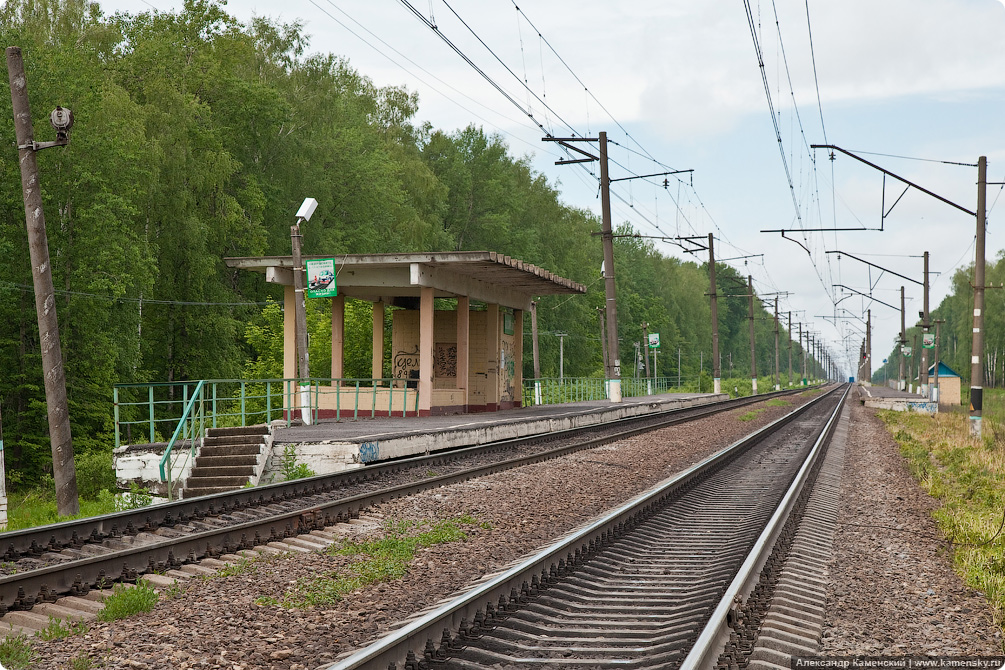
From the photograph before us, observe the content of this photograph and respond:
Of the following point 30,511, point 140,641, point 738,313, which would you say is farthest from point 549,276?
point 738,313

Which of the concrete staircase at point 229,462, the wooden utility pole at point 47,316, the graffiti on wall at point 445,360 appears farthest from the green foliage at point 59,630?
the graffiti on wall at point 445,360

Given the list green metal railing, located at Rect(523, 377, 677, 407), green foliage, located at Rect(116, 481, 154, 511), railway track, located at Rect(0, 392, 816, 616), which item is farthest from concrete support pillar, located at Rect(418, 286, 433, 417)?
green metal railing, located at Rect(523, 377, 677, 407)

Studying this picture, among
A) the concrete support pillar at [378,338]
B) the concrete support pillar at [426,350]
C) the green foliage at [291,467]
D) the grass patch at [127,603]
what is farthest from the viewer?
the concrete support pillar at [378,338]

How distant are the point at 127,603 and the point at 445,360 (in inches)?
901

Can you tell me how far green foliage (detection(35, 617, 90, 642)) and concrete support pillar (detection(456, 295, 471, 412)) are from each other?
68.3 ft

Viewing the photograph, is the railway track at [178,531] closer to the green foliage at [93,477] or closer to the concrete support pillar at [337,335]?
the concrete support pillar at [337,335]

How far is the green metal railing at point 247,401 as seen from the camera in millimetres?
16250

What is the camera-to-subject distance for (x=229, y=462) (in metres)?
14.5

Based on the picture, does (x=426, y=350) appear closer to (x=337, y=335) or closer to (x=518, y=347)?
(x=337, y=335)

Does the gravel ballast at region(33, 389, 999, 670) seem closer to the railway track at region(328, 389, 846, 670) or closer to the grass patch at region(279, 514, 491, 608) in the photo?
the grass patch at region(279, 514, 491, 608)

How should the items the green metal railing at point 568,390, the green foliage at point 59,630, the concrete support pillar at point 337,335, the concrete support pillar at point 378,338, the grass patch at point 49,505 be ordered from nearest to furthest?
the green foliage at point 59,630, the grass patch at point 49,505, the concrete support pillar at point 337,335, the concrete support pillar at point 378,338, the green metal railing at point 568,390

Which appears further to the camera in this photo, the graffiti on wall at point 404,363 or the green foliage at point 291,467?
the graffiti on wall at point 404,363

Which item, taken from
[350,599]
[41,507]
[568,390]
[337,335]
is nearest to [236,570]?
[350,599]

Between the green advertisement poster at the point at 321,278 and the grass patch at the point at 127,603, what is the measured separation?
51.2 ft
